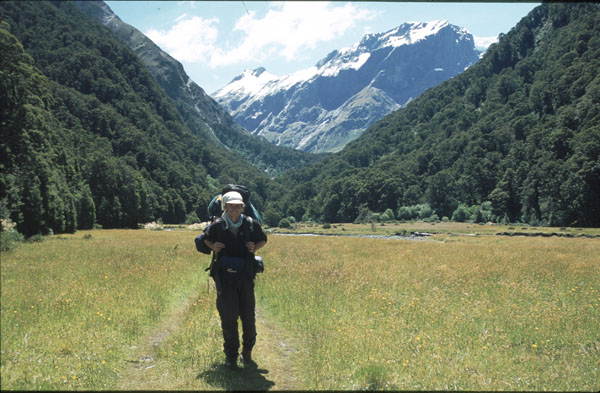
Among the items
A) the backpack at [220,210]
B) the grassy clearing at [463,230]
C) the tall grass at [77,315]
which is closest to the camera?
the tall grass at [77,315]

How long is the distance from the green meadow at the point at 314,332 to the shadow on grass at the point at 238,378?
34mm

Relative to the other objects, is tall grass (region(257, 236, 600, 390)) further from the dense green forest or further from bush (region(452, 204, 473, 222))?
bush (region(452, 204, 473, 222))

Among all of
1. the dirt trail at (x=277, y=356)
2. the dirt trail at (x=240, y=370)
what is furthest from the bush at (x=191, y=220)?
the dirt trail at (x=240, y=370)

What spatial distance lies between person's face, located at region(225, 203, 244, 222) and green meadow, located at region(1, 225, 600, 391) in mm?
2748

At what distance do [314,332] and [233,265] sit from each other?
326 cm

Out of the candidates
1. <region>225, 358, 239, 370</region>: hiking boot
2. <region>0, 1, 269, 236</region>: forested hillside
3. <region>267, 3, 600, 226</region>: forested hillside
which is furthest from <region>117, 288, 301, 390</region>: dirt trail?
<region>267, 3, 600, 226</region>: forested hillside

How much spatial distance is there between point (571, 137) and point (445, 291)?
11045 cm

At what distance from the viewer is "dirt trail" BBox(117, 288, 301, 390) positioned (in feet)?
20.5

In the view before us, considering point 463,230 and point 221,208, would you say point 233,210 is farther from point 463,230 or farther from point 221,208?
point 463,230

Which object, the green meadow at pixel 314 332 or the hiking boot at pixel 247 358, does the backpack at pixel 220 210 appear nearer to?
the hiking boot at pixel 247 358

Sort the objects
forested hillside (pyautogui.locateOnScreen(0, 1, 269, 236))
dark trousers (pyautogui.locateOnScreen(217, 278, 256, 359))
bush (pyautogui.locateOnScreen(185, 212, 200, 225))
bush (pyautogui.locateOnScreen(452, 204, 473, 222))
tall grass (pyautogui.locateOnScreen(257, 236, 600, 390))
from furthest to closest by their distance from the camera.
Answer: bush (pyautogui.locateOnScreen(185, 212, 200, 225)) < bush (pyautogui.locateOnScreen(452, 204, 473, 222)) < forested hillside (pyautogui.locateOnScreen(0, 1, 269, 236)) < dark trousers (pyautogui.locateOnScreen(217, 278, 256, 359)) < tall grass (pyautogui.locateOnScreen(257, 236, 600, 390))

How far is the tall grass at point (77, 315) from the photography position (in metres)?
Answer: 6.38

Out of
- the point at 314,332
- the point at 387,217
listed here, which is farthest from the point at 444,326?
the point at 387,217

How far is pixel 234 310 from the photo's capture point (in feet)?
22.7
